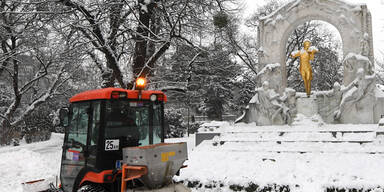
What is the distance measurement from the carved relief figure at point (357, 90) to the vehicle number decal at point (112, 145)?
11.4 meters

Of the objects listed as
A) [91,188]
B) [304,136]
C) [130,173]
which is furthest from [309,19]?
[91,188]

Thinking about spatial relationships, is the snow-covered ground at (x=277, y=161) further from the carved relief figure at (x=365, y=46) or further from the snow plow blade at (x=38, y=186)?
the carved relief figure at (x=365, y=46)

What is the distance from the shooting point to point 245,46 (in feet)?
85.3

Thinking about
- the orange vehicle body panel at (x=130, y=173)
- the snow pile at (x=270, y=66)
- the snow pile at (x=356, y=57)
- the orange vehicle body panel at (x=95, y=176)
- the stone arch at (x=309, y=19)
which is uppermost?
the stone arch at (x=309, y=19)

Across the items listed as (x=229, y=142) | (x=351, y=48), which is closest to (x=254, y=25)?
(x=351, y=48)

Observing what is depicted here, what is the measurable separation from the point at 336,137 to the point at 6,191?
9619 millimetres

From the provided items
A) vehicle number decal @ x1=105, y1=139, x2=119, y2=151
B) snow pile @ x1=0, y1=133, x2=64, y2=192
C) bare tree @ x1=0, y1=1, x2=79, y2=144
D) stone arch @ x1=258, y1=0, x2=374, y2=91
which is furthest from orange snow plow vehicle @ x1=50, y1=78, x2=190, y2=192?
stone arch @ x1=258, y1=0, x2=374, y2=91

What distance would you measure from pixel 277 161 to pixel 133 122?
16.7ft

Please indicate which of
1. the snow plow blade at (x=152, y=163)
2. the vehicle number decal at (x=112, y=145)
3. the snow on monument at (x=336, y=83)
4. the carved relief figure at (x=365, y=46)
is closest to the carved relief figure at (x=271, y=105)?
the snow on monument at (x=336, y=83)

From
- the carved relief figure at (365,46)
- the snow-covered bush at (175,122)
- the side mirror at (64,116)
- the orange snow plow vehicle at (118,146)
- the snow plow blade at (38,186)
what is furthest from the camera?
the snow-covered bush at (175,122)

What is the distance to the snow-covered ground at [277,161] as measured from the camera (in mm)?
6484

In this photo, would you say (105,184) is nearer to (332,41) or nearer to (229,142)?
(229,142)

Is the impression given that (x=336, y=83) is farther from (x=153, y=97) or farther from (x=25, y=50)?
(x=25, y=50)

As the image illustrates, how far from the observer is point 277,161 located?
8039 millimetres
